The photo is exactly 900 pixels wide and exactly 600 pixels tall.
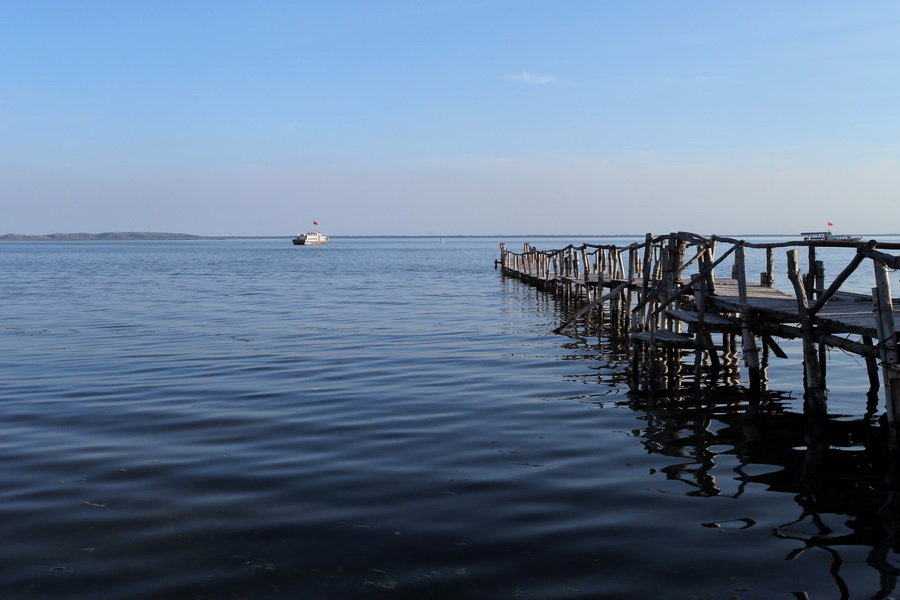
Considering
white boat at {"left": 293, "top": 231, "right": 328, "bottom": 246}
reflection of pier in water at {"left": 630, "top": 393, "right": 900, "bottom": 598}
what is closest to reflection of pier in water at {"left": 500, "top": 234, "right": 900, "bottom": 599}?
reflection of pier in water at {"left": 630, "top": 393, "right": 900, "bottom": 598}

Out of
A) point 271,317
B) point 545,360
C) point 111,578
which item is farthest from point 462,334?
point 111,578

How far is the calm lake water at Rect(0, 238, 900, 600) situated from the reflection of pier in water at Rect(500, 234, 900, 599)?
0.04 metres

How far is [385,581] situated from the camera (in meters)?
5.25

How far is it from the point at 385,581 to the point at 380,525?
1007 mm

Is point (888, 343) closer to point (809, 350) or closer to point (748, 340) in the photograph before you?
point (809, 350)

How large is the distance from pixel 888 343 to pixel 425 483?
4855 mm

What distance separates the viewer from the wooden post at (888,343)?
7.89 meters

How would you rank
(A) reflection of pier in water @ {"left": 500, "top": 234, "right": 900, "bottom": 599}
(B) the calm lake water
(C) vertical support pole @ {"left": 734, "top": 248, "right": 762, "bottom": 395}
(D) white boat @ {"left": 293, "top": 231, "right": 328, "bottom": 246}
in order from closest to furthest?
(B) the calm lake water
(A) reflection of pier in water @ {"left": 500, "top": 234, "right": 900, "bottom": 599}
(C) vertical support pole @ {"left": 734, "top": 248, "right": 762, "bottom": 395}
(D) white boat @ {"left": 293, "top": 231, "right": 328, "bottom": 246}

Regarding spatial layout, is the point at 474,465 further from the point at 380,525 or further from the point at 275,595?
the point at 275,595

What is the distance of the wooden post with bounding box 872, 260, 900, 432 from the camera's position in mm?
7895

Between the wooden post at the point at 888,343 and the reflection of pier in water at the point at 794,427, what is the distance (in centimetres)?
1

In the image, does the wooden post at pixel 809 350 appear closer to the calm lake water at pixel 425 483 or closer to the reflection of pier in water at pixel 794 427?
the reflection of pier in water at pixel 794 427

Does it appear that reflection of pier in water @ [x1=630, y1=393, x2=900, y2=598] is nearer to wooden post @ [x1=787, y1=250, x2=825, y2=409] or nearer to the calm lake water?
the calm lake water

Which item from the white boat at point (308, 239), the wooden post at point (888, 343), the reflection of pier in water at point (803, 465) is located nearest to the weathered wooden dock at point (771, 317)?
the wooden post at point (888, 343)
